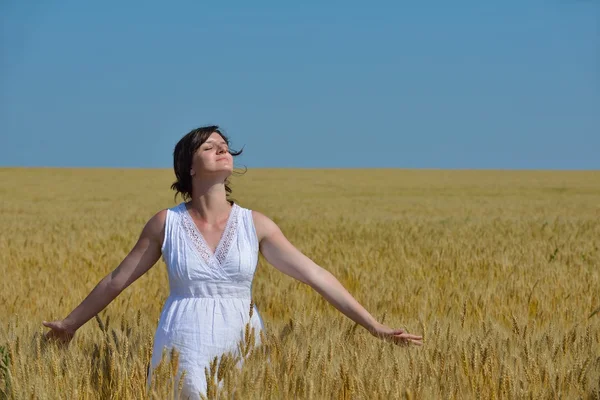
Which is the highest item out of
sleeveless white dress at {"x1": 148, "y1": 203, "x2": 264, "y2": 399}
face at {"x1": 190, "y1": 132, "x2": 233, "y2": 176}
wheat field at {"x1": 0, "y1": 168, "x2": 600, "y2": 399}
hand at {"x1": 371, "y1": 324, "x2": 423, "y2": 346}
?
face at {"x1": 190, "y1": 132, "x2": 233, "y2": 176}

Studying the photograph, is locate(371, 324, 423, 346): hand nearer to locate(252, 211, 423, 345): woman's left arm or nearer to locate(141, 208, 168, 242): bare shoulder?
locate(252, 211, 423, 345): woman's left arm

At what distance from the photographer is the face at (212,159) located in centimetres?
307

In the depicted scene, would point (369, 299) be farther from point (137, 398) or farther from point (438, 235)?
point (438, 235)

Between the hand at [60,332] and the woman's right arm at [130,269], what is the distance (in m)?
0.01

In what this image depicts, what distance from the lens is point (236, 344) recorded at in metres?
3.03

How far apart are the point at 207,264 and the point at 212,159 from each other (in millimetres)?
429

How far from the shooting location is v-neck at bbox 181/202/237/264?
3076mm

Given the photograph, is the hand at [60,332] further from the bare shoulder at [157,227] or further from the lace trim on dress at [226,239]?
the lace trim on dress at [226,239]

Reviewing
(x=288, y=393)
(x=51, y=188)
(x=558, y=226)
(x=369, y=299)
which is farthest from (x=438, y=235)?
(x=51, y=188)

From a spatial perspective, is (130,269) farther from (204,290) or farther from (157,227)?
(204,290)

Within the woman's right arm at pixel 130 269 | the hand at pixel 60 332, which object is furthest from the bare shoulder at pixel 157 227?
the hand at pixel 60 332

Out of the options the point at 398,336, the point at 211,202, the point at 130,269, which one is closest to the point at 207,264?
the point at 211,202

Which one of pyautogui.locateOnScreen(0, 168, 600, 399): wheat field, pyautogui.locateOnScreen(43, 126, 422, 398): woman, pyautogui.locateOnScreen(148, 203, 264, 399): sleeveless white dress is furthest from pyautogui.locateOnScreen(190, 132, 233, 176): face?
pyautogui.locateOnScreen(0, 168, 600, 399): wheat field

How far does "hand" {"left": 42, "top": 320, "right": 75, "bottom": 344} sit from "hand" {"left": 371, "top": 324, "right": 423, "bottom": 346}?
1.37 m
